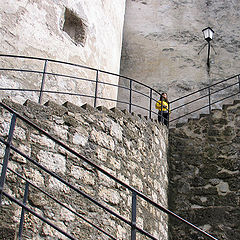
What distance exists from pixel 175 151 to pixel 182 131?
18.4 inches

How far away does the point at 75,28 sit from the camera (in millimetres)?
7930

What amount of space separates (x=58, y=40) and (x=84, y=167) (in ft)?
9.83

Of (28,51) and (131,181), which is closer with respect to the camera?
(131,181)

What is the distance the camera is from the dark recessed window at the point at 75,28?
7.78 metres

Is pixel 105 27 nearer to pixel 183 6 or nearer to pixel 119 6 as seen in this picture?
pixel 119 6

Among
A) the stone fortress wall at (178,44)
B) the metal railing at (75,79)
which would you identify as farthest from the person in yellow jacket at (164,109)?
the stone fortress wall at (178,44)

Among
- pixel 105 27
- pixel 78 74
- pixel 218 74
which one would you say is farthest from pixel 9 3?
pixel 218 74

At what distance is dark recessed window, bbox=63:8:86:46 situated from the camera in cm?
778

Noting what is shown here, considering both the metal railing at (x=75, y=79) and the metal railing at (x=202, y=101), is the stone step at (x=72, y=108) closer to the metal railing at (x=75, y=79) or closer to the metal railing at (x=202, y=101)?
the metal railing at (x=75, y=79)

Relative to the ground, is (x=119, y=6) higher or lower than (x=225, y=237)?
higher

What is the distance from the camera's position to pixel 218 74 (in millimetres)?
10117

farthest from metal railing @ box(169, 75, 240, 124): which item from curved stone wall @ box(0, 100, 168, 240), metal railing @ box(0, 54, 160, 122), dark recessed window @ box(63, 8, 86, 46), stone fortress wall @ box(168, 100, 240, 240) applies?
curved stone wall @ box(0, 100, 168, 240)

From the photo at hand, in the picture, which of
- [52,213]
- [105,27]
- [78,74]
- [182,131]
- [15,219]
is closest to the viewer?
[15,219]

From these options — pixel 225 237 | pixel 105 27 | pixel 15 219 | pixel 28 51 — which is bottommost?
pixel 15 219
